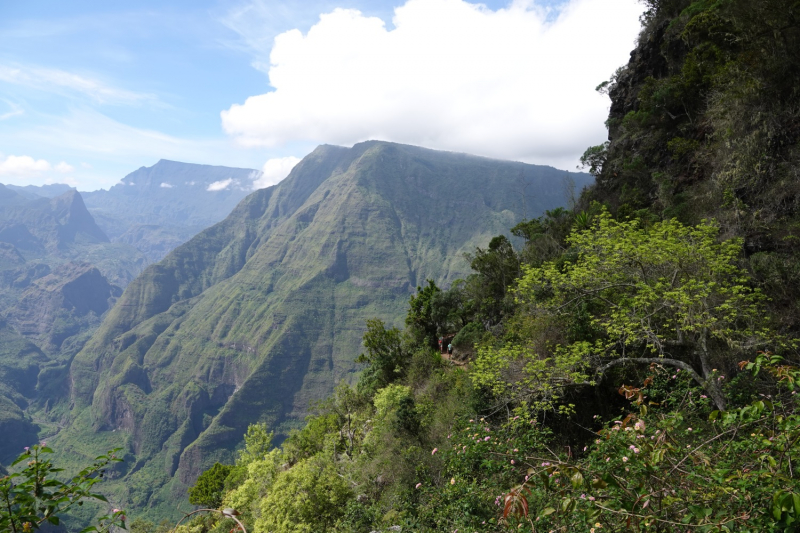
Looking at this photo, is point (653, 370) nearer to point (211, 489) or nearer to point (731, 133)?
point (731, 133)

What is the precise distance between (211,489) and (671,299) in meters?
51.2

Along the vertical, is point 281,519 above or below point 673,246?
below

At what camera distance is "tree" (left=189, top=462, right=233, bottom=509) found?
42.4 metres

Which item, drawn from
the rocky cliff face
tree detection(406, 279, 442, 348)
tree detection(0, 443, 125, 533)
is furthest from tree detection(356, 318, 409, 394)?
tree detection(0, 443, 125, 533)

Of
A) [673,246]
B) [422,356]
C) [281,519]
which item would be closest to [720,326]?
[673,246]

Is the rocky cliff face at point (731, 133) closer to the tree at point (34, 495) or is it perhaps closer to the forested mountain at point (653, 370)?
the forested mountain at point (653, 370)

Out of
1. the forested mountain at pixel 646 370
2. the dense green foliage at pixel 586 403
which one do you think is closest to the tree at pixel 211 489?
the forested mountain at pixel 646 370

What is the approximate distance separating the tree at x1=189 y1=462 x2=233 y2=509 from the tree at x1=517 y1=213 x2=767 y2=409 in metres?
43.9

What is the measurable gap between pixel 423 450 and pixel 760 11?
26.2 m

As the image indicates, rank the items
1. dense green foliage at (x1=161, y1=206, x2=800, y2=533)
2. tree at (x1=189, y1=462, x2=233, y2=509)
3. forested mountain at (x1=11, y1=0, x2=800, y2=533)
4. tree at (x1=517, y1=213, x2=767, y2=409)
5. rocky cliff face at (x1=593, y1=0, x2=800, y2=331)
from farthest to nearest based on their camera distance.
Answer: tree at (x1=189, y1=462, x2=233, y2=509)
rocky cliff face at (x1=593, y1=0, x2=800, y2=331)
tree at (x1=517, y1=213, x2=767, y2=409)
dense green foliage at (x1=161, y1=206, x2=800, y2=533)
forested mountain at (x1=11, y1=0, x2=800, y2=533)

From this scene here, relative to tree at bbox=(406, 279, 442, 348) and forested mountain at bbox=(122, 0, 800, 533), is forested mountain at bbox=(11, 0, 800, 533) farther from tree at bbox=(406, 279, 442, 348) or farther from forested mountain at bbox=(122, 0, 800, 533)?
tree at bbox=(406, 279, 442, 348)

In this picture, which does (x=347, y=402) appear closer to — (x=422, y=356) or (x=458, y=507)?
(x=422, y=356)

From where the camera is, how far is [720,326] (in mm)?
13039

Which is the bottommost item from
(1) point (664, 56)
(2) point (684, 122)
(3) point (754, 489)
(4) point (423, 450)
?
(4) point (423, 450)
